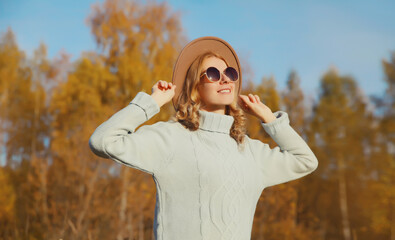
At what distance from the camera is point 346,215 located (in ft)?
57.4

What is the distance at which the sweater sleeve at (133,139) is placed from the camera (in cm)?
193

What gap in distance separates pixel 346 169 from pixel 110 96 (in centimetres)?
1118

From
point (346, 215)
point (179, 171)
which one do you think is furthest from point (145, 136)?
point (346, 215)

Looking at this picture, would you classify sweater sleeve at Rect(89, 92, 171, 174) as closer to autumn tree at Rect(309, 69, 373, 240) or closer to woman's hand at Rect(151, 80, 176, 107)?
woman's hand at Rect(151, 80, 176, 107)

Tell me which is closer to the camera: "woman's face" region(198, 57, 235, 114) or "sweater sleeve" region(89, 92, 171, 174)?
"sweater sleeve" region(89, 92, 171, 174)

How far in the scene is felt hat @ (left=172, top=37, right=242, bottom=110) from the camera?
2.43 m

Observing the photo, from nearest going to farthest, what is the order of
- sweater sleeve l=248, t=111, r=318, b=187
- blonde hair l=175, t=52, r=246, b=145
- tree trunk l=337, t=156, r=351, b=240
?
blonde hair l=175, t=52, r=246, b=145
sweater sleeve l=248, t=111, r=318, b=187
tree trunk l=337, t=156, r=351, b=240

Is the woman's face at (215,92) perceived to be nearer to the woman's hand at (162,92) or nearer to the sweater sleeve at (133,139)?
the woman's hand at (162,92)

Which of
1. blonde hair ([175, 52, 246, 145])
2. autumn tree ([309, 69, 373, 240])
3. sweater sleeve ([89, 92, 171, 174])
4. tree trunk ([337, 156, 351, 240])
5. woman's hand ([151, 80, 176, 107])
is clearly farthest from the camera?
autumn tree ([309, 69, 373, 240])

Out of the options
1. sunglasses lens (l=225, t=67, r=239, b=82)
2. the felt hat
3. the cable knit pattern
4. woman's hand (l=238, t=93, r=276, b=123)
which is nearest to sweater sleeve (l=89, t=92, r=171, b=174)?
the cable knit pattern

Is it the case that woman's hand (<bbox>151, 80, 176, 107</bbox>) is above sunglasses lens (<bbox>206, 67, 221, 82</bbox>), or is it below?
below

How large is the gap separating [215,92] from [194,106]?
0.14 metres

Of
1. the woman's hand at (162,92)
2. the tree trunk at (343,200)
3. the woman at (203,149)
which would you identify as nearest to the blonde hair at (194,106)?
the woman at (203,149)

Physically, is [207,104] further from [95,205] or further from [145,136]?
[95,205]
